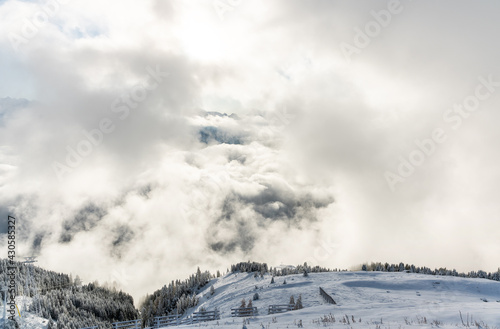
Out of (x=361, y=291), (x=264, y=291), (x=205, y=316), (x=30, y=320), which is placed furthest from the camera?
(x=30, y=320)

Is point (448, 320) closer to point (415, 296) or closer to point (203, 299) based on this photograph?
point (415, 296)

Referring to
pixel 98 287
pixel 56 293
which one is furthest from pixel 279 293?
pixel 98 287

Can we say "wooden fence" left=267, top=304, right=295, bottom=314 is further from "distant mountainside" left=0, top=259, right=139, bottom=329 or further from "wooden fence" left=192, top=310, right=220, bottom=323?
"distant mountainside" left=0, top=259, right=139, bottom=329

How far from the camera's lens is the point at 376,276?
2741 inches

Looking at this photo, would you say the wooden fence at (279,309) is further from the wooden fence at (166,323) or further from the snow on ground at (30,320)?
the snow on ground at (30,320)

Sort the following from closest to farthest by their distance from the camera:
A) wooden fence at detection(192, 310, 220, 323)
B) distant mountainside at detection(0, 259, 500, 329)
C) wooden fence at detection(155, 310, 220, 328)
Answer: wooden fence at detection(155, 310, 220, 328) → wooden fence at detection(192, 310, 220, 323) → distant mountainside at detection(0, 259, 500, 329)

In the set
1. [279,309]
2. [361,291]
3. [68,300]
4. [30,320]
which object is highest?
[68,300]

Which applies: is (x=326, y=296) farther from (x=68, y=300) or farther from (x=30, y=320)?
(x=68, y=300)

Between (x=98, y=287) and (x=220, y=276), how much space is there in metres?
84.3

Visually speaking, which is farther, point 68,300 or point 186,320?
point 68,300

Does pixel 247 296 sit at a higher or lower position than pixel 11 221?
lower

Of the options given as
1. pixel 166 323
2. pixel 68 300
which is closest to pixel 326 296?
pixel 166 323

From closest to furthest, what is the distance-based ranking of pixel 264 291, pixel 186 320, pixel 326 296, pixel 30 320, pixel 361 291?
pixel 186 320
pixel 326 296
pixel 361 291
pixel 264 291
pixel 30 320

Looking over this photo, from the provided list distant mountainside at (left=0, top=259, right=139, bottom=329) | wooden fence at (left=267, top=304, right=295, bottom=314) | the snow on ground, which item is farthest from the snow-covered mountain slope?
distant mountainside at (left=0, top=259, right=139, bottom=329)
